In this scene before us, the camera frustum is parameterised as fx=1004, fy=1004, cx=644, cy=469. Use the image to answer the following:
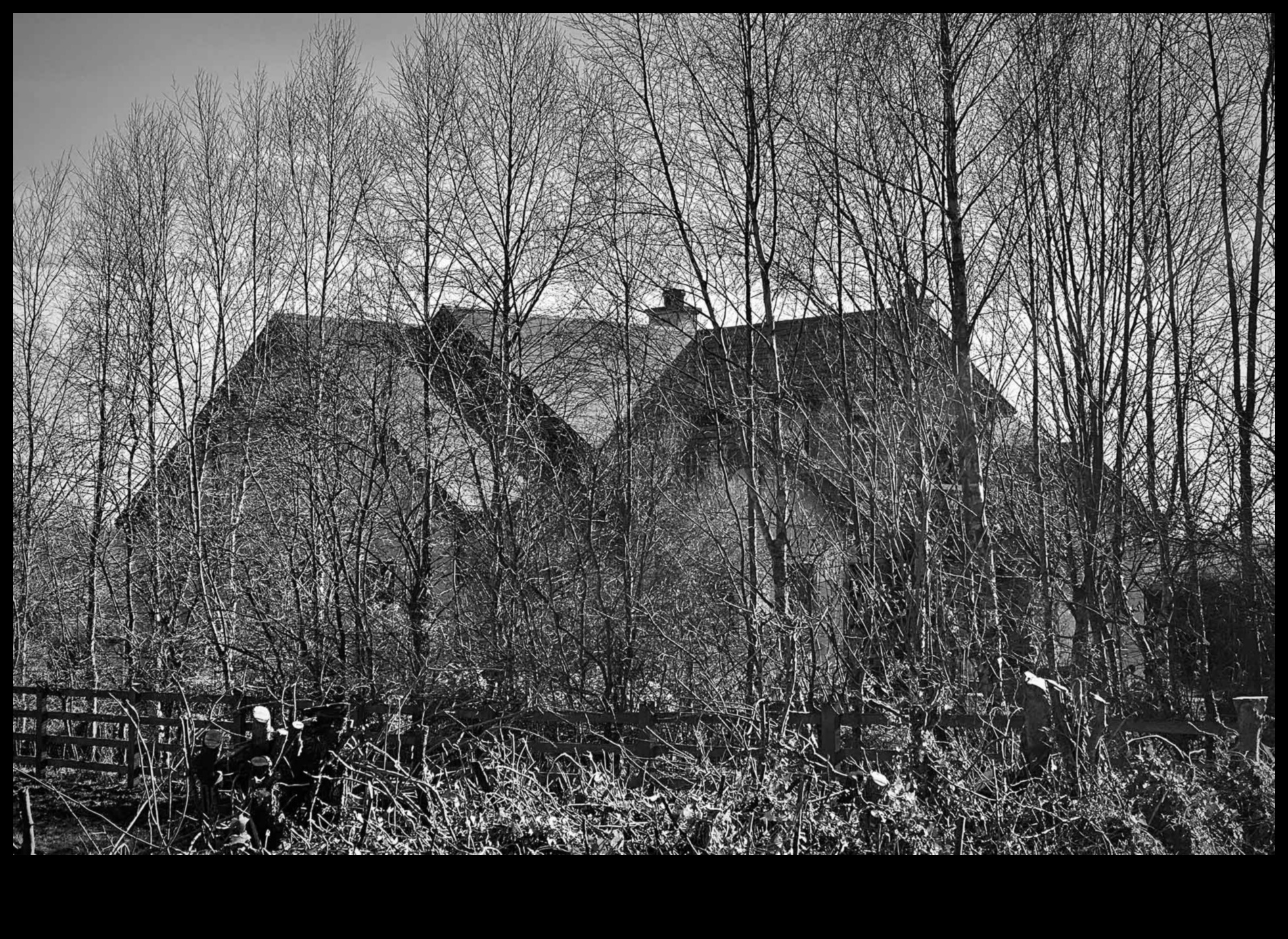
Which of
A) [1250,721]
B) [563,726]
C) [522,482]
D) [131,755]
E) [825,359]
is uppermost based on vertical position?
[825,359]

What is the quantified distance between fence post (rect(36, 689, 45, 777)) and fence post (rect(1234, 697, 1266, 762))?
1011 cm

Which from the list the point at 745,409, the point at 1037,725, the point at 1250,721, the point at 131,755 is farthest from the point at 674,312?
the point at 131,755

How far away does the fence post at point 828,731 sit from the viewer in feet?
18.9

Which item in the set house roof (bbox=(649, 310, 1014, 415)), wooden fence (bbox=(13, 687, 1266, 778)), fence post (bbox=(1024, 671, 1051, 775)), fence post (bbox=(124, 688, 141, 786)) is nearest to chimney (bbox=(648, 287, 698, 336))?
house roof (bbox=(649, 310, 1014, 415))

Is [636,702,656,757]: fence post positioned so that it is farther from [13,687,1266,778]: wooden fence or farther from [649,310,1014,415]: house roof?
[649,310,1014,415]: house roof

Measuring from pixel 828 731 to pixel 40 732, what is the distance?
8.64 metres

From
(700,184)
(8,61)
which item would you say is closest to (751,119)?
(700,184)

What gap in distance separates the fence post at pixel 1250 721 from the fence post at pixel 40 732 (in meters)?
10.1

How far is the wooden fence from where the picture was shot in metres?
5.16

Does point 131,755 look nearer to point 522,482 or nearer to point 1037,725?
point 522,482

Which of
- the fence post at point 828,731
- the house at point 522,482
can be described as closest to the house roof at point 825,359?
the house at point 522,482

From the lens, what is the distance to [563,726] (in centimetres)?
809
